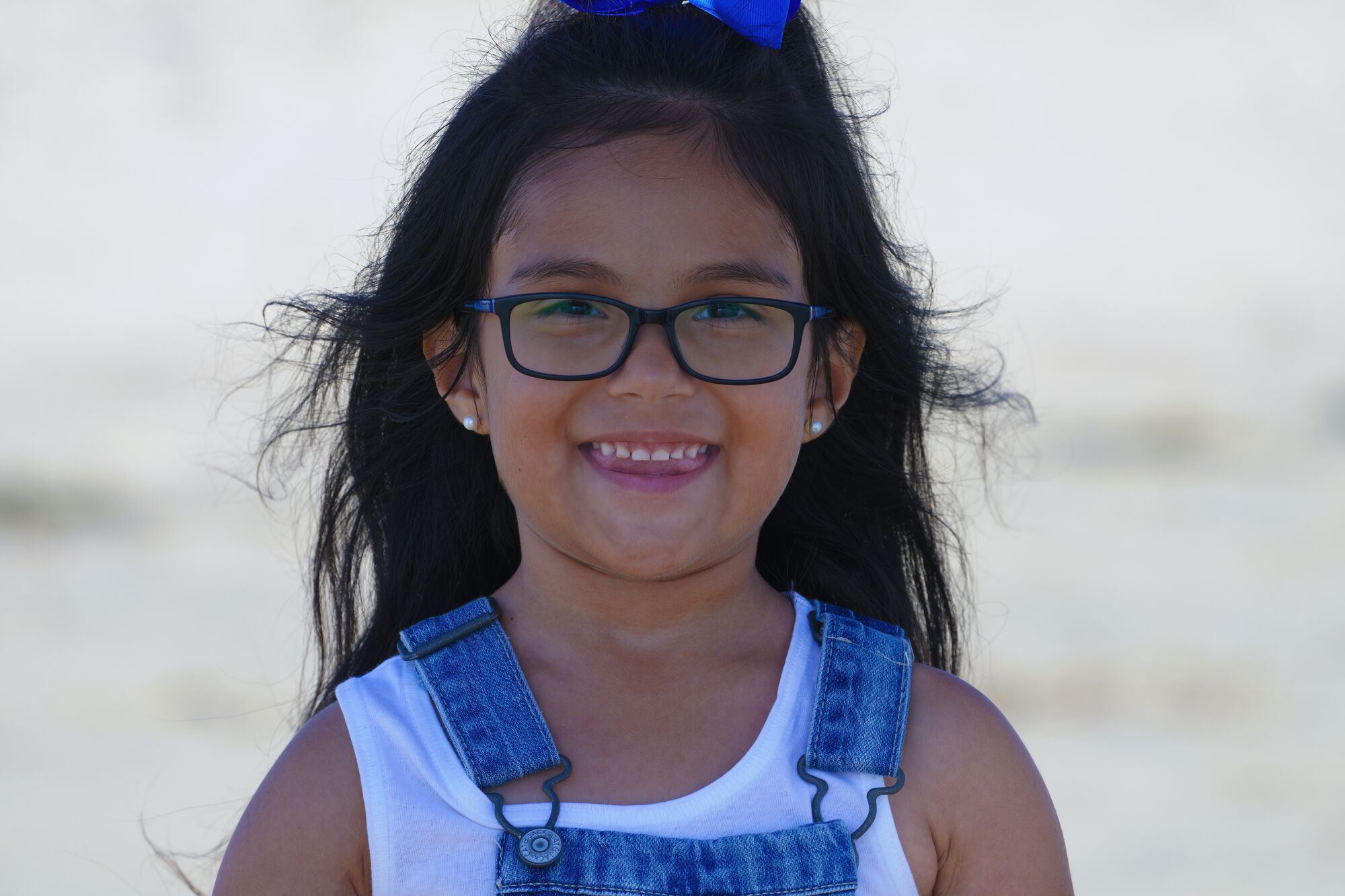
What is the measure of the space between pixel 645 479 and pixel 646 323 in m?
0.21

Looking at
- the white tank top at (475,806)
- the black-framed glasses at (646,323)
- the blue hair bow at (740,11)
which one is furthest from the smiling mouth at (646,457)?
the blue hair bow at (740,11)

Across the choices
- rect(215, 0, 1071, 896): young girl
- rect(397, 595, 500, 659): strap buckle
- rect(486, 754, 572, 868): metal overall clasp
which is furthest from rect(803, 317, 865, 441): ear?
rect(486, 754, 572, 868): metal overall clasp

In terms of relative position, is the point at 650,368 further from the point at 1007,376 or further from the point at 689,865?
the point at 1007,376

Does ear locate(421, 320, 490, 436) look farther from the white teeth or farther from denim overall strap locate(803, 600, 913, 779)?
denim overall strap locate(803, 600, 913, 779)

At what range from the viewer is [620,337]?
2152mm

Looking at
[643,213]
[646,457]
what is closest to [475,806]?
[646,457]

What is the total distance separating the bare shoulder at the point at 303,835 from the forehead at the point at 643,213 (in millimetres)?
691

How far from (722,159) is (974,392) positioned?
2.66 feet

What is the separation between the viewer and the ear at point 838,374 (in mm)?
2406

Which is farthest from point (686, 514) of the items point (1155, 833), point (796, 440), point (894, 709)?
point (1155, 833)

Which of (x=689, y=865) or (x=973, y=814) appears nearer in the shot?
(x=689, y=865)

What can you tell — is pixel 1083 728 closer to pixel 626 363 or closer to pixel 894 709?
pixel 894 709

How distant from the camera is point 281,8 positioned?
8.03m

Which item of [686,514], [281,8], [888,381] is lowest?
[686,514]
